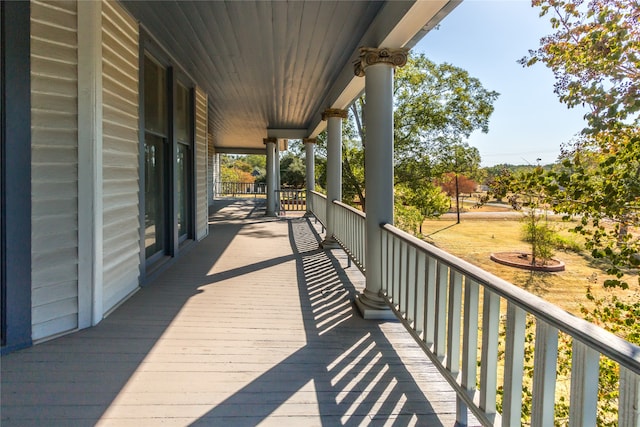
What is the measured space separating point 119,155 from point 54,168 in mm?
697

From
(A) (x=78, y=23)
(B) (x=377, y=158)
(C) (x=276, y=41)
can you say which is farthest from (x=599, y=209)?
(A) (x=78, y=23)

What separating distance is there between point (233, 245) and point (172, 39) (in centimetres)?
331

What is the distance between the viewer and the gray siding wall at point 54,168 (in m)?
2.35

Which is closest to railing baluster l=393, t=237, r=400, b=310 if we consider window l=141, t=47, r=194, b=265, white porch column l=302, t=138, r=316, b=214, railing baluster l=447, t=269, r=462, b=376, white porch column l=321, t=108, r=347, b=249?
railing baluster l=447, t=269, r=462, b=376

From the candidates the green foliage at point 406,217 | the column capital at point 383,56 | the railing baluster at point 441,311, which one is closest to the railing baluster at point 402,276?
the railing baluster at point 441,311

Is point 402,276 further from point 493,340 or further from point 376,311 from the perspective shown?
point 493,340

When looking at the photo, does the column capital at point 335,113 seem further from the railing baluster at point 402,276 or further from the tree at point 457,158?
the tree at point 457,158

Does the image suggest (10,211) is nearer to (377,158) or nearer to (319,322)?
(319,322)

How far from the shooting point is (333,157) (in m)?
5.78

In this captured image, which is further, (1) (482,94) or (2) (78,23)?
(1) (482,94)

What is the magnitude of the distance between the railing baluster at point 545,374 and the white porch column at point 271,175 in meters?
9.90

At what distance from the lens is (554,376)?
3.64 ft

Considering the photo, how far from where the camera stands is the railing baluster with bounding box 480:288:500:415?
143 centimetres

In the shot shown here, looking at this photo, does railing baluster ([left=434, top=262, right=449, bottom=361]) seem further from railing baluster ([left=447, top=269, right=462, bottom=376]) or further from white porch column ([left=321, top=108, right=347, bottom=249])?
white porch column ([left=321, top=108, right=347, bottom=249])
